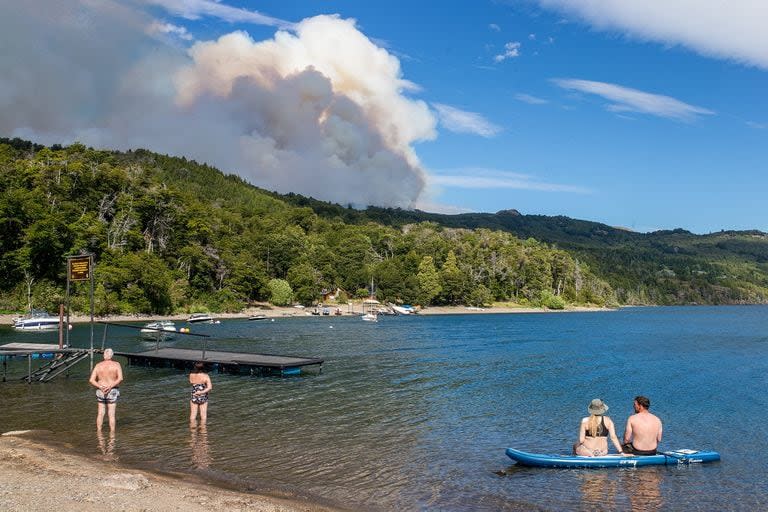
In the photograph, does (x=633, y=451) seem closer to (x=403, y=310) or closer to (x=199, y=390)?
(x=199, y=390)

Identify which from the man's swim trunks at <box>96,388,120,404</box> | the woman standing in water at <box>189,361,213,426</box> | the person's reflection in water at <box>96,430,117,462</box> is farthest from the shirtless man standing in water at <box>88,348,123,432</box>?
the woman standing in water at <box>189,361,213,426</box>

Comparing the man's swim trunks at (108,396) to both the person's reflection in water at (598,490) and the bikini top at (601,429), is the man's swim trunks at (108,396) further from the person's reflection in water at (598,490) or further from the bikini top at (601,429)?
the bikini top at (601,429)

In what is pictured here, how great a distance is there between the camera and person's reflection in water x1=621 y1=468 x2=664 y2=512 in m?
17.2

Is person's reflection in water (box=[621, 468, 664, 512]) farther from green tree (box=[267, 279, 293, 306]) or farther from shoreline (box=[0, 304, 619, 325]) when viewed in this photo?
green tree (box=[267, 279, 293, 306])

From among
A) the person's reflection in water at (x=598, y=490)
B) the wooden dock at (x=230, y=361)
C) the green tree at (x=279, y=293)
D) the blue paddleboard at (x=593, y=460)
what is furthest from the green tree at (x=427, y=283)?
the person's reflection in water at (x=598, y=490)

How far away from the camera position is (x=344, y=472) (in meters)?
19.5

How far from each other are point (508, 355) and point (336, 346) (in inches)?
777

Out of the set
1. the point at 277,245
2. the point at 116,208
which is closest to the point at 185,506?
the point at 116,208

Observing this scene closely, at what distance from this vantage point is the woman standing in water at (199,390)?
24331mm

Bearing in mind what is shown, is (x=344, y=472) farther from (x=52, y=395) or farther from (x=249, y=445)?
(x=52, y=395)

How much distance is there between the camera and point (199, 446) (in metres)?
22.3

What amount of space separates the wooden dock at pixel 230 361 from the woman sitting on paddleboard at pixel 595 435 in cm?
2624

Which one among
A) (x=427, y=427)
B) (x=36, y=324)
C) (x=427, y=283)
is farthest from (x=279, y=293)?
(x=427, y=427)

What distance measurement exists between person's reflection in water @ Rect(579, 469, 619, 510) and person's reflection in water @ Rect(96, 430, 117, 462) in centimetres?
1516
